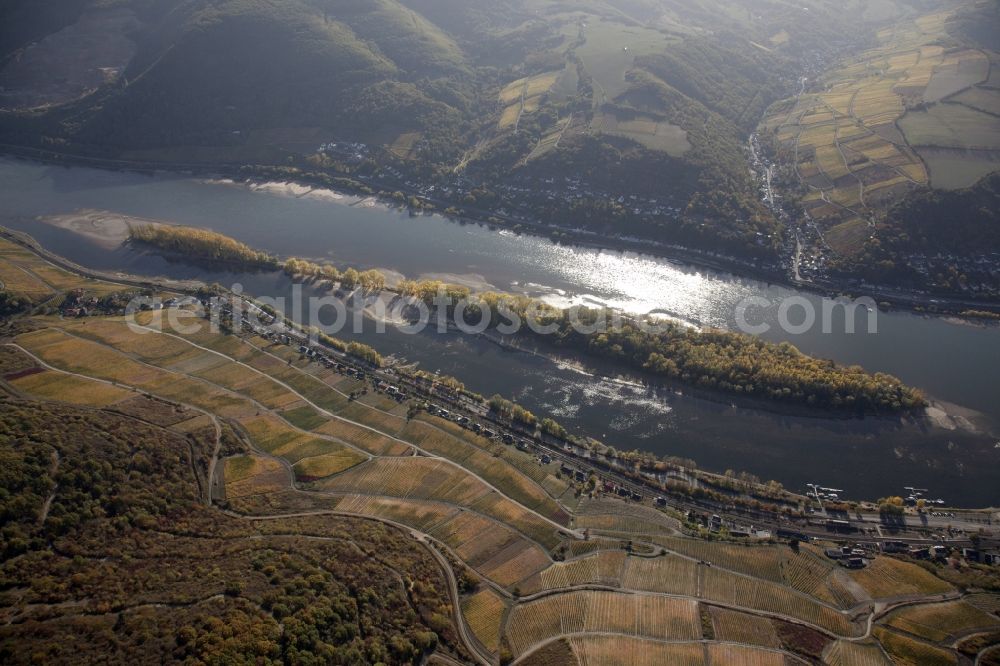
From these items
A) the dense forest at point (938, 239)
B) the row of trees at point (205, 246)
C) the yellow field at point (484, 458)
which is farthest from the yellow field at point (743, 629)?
the row of trees at point (205, 246)

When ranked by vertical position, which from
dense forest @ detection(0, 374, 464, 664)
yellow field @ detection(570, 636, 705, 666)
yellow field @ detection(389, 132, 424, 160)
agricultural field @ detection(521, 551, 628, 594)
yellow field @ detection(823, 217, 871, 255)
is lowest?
yellow field @ detection(570, 636, 705, 666)

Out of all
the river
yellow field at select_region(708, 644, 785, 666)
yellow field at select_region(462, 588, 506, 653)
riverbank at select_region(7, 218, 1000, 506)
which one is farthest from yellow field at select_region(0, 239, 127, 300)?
yellow field at select_region(708, 644, 785, 666)

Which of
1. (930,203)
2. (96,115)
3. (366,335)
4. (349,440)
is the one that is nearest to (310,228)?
(366,335)

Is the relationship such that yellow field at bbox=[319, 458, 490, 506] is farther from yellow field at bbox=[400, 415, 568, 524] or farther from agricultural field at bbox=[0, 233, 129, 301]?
agricultural field at bbox=[0, 233, 129, 301]

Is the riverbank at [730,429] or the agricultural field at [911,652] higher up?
the riverbank at [730,429]

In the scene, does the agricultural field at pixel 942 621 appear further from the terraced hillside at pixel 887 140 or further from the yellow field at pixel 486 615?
the terraced hillside at pixel 887 140

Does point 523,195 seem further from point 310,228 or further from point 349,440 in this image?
point 349,440
